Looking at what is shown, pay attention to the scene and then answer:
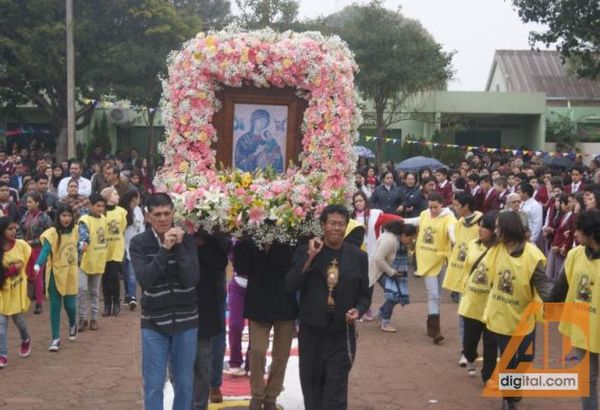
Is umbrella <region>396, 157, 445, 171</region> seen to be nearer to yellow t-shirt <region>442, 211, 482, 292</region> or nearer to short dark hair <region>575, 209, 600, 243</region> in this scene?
yellow t-shirt <region>442, 211, 482, 292</region>

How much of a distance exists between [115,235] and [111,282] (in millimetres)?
684

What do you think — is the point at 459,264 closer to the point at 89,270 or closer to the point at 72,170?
the point at 89,270

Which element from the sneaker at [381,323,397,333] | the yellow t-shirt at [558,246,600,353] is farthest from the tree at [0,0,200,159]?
the yellow t-shirt at [558,246,600,353]

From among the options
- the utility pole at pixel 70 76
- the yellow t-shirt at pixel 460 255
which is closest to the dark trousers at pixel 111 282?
the yellow t-shirt at pixel 460 255

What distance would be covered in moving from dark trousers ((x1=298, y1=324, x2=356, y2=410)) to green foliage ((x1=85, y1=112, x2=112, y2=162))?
26.4 meters

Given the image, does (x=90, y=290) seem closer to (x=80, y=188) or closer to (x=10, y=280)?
(x=10, y=280)

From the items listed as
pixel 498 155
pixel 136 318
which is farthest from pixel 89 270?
pixel 498 155

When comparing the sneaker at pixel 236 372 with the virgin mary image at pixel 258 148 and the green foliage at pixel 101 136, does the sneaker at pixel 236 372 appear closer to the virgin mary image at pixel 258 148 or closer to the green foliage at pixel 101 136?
the virgin mary image at pixel 258 148

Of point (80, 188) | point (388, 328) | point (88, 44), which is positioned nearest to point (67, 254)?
point (388, 328)

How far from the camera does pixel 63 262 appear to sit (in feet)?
32.3

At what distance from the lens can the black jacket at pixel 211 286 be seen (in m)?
6.76

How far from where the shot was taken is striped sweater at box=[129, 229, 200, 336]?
6.08m

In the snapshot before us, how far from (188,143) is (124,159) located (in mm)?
18843

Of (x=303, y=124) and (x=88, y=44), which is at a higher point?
(x=88, y=44)
